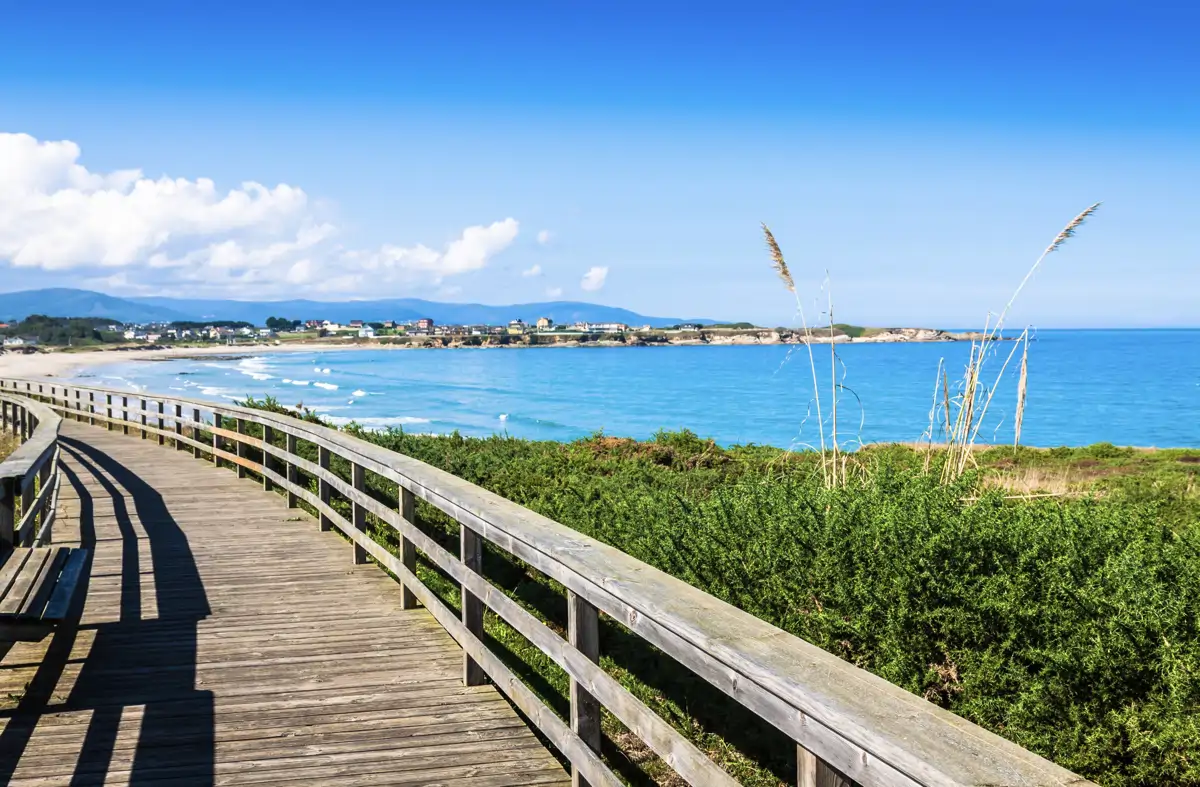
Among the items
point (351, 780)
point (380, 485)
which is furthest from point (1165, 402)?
→ point (351, 780)

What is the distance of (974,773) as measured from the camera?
1.70 metres

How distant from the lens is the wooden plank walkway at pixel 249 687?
401 centimetres

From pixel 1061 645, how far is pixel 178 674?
14.7 feet

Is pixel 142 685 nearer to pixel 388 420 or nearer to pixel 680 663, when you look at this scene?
pixel 680 663

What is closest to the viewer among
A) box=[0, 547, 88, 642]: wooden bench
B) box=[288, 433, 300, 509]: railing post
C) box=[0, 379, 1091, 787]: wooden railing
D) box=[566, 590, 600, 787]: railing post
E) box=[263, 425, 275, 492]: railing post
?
box=[0, 379, 1091, 787]: wooden railing

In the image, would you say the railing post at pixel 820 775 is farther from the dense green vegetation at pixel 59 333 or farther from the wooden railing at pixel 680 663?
the dense green vegetation at pixel 59 333

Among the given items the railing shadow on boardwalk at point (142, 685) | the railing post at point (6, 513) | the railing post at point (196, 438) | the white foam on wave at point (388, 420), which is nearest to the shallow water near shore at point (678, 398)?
the white foam on wave at point (388, 420)

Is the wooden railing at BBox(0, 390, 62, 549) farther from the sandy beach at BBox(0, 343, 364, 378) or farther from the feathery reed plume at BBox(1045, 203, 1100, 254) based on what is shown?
the sandy beach at BBox(0, 343, 364, 378)

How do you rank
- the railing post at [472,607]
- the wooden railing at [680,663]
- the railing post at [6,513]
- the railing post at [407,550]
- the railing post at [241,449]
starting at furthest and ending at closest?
the railing post at [241,449], the railing post at [407,550], the railing post at [6,513], the railing post at [472,607], the wooden railing at [680,663]

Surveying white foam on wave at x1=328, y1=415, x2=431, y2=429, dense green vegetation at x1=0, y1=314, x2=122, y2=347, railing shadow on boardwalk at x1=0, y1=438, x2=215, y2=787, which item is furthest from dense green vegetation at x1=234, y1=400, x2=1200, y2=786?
dense green vegetation at x1=0, y1=314, x2=122, y2=347

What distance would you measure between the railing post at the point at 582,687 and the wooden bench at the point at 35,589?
2.66 metres

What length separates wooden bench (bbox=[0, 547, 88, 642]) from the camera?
14.6 feet

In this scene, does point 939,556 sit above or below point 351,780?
above

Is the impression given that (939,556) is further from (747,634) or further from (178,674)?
(178,674)
